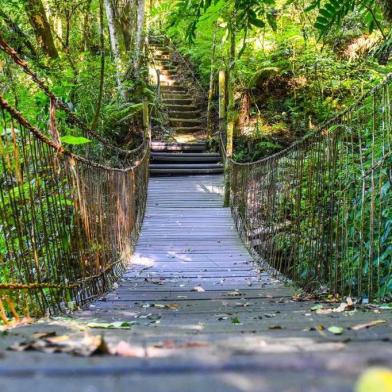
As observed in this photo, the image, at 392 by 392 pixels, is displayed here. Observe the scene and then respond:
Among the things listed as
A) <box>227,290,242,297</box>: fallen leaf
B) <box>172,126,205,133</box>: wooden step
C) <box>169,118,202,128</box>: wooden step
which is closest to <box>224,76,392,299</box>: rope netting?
<box>227,290,242,297</box>: fallen leaf

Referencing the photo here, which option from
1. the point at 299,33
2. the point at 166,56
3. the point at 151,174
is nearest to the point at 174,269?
the point at 151,174

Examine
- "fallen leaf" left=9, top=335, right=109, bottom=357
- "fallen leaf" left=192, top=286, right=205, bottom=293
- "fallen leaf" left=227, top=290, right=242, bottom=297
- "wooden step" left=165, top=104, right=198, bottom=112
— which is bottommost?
"fallen leaf" left=192, top=286, right=205, bottom=293

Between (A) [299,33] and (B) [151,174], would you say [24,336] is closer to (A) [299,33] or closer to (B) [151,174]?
(B) [151,174]

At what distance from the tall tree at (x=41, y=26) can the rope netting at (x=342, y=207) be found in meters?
3.51

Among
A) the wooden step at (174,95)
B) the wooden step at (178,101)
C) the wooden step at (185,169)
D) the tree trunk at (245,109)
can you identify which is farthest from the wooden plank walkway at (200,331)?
the wooden step at (174,95)

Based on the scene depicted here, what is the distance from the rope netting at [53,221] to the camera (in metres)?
1.67

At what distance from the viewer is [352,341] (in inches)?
33.4

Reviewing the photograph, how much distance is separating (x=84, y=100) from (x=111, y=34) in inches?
79.8

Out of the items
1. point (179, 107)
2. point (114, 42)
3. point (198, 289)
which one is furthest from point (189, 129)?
point (198, 289)

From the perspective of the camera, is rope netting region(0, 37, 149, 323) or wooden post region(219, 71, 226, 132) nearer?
rope netting region(0, 37, 149, 323)

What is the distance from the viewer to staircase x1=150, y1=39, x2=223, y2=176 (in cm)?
858

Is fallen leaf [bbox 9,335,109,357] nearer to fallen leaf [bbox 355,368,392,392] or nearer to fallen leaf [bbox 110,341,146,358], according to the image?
fallen leaf [bbox 110,341,146,358]

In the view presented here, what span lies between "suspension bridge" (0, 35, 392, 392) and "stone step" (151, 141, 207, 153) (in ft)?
2.49

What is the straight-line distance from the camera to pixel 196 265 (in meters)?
4.38
